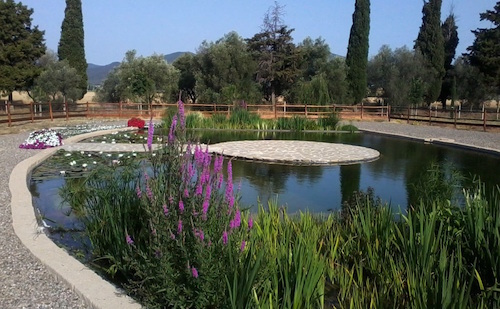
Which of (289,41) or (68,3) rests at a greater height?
(68,3)

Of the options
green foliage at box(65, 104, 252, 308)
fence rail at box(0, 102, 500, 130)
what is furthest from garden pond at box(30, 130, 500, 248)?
fence rail at box(0, 102, 500, 130)

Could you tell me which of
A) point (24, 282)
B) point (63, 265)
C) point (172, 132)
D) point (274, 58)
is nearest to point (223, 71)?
point (274, 58)

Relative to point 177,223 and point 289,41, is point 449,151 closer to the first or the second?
point 177,223

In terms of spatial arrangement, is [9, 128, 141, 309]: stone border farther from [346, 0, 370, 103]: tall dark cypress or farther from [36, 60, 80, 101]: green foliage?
[346, 0, 370, 103]: tall dark cypress

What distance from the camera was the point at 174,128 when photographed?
270 cm

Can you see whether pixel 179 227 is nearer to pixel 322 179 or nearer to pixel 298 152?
pixel 322 179

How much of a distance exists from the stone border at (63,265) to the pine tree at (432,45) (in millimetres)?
29607

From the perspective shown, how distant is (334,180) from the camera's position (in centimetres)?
785

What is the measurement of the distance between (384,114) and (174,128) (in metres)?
22.8

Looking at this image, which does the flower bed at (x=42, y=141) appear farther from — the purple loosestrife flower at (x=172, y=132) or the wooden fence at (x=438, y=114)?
the wooden fence at (x=438, y=114)

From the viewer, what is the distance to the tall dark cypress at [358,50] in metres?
28.0

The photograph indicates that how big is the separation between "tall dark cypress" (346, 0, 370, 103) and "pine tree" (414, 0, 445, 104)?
4.91 m

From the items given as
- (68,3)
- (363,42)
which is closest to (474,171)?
(363,42)

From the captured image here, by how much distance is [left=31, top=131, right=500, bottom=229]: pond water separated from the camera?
600 cm
